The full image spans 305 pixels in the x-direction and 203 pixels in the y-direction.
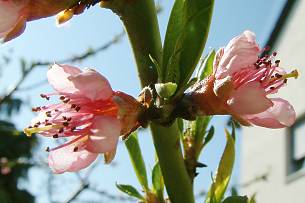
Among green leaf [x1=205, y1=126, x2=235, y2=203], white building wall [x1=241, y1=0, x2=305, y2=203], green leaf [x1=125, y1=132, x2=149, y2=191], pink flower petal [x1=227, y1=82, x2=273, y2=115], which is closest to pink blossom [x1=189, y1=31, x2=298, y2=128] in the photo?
pink flower petal [x1=227, y1=82, x2=273, y2=115]

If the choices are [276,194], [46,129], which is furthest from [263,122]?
[276,194]

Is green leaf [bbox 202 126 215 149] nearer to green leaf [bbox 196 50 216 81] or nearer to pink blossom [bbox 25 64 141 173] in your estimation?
green leaf [bbox 196 50 216 81]

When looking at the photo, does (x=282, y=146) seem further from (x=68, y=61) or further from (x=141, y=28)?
(x=141, y=28)

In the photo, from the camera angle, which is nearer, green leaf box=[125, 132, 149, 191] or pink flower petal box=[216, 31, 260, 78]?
pink flower petal box=[216, 31, 260, 78]

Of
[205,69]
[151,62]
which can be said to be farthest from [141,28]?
[205,69]

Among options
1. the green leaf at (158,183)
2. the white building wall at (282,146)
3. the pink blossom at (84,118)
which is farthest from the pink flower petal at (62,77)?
the white building wall at (282,146)

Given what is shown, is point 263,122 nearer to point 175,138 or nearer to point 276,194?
point 175,138
